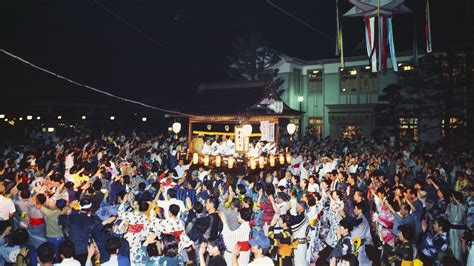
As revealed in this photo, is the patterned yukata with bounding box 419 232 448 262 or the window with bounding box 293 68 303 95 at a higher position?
the window with bounding box 293 68 303 95

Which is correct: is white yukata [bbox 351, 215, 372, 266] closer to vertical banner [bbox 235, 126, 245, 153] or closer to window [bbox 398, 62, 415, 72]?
vertical banner [bbox 235, 126, 245, 153]

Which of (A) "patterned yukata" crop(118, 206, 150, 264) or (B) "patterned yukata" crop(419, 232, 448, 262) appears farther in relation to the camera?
(B) "patterned yukata" crop(419, 232, 448, 262)

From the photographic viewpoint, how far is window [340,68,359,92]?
29219 millimetres

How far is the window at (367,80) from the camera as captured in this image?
93.5 feet

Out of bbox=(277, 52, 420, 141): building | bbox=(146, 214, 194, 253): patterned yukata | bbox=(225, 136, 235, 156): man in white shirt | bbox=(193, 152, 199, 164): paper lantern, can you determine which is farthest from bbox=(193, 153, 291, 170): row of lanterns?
bbox=(277, 52, 420, 141): building

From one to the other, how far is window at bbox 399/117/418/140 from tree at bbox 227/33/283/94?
10.6 meters

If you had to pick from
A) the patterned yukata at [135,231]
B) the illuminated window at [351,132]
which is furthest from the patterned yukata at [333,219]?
the illuminated window at [351,132]

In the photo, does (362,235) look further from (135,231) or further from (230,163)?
(230,163)

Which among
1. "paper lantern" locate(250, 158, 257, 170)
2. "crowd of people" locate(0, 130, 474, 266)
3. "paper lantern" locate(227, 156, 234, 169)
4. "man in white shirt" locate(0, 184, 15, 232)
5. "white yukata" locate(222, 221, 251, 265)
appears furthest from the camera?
"paper lantern" locate(227, 156, 234, 169)

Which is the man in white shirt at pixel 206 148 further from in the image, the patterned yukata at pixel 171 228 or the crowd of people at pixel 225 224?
the patterned yukata at pixel 171 228

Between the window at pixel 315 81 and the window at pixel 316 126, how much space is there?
2.49 metres

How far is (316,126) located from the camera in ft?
103

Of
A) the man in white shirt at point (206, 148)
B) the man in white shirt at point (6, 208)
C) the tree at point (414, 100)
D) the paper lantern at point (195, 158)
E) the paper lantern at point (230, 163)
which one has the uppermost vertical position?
the tree at point (414, 100)

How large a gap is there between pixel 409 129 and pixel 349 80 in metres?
6.65
